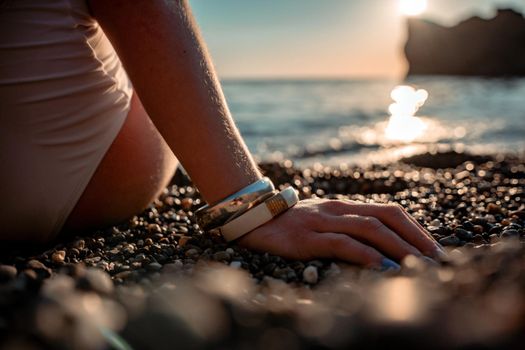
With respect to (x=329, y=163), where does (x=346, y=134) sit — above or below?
below

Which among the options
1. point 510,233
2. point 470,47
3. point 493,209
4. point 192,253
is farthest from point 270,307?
point 470,47

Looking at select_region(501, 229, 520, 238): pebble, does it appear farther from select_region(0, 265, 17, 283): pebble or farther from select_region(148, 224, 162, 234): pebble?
select_region(0, 265, 17, 283): pebble

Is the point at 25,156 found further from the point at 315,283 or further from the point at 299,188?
the point at 299,188

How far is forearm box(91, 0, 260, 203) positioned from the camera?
75.7 inches

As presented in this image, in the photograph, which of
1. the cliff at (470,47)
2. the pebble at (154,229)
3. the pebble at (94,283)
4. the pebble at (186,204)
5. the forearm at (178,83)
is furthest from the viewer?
the cliff at (470,47)

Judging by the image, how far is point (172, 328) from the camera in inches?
38.6

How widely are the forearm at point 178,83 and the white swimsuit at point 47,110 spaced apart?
0.24 metres

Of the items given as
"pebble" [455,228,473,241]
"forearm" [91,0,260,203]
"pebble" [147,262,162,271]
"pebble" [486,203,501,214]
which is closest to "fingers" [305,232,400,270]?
"forearm" [91,0,260,203]

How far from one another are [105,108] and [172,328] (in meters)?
1.66

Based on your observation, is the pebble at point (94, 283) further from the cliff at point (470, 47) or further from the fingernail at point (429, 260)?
the cliff at point (470, 47)

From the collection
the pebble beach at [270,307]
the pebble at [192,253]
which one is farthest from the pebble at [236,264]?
the pebble at [192,253]

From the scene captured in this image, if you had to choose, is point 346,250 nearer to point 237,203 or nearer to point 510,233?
point 237,203

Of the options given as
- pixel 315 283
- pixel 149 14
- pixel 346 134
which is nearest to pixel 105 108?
pixel 149 14

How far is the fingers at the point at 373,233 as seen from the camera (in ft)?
6.38
